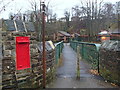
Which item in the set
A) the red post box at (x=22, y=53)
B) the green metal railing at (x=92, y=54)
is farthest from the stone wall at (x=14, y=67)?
the green metal railing at (x=92, y=54)

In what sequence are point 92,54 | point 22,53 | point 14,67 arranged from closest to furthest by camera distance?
point 14,67, point 22,53, point 92,54

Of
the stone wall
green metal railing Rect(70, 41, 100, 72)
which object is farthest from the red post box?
green metal railing Rect(70, 41, 100, 72)

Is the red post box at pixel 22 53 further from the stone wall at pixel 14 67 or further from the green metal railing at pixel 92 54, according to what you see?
the green metal railing at pixel 92 54

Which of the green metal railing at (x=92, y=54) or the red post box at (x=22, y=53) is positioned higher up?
the red post box at (x=22, y=53)

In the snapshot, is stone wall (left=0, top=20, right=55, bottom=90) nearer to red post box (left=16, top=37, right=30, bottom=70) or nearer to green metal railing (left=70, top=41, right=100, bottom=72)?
red post box (left=16, top=37, right=30, bottom=70)

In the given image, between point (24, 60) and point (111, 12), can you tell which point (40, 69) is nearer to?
point (24, 60)

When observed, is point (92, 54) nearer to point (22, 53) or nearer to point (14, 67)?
point (22, 53)

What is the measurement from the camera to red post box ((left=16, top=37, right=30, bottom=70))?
13.8 ft

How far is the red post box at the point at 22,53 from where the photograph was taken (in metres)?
4.22

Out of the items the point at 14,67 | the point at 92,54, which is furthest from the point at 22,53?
the point at 92,54

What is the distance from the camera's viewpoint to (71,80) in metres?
6.18

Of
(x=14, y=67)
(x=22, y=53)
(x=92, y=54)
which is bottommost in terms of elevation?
Result: (x=92, y=54)

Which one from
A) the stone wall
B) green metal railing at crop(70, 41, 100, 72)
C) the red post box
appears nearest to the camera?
the stone wall

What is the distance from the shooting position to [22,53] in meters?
4.34
